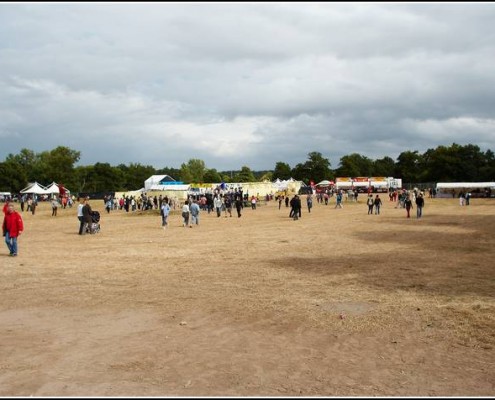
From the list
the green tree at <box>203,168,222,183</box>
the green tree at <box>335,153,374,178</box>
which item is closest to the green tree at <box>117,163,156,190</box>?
the green tree at <box>203,168,222,183</box>

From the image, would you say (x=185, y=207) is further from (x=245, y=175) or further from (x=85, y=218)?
(x=245, y=175)

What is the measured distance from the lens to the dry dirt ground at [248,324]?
18.0 ft

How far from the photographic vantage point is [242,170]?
451 feet

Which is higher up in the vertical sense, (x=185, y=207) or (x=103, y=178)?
(x=103, y=178)

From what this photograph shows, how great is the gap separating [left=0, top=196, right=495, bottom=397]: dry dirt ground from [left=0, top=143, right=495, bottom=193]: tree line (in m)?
104

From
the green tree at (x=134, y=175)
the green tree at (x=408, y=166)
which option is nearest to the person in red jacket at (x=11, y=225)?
the green tree at (x=134, y=175)

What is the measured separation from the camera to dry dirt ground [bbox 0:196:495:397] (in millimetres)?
5492

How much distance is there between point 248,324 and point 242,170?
13003 cm

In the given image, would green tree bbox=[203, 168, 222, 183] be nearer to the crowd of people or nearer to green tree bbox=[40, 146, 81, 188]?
green tree bbox=[40, 146, 81, 188]

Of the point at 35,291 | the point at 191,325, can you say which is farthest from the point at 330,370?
the point at 35,291

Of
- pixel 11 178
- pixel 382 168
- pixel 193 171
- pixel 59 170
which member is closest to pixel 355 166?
pixel 382 168

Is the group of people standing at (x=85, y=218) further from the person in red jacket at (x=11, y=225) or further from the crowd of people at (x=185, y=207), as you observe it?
the person in red jacket at (x=11, y=225)

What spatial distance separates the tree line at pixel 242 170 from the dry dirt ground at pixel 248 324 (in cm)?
10398

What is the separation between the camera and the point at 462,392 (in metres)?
5.18
